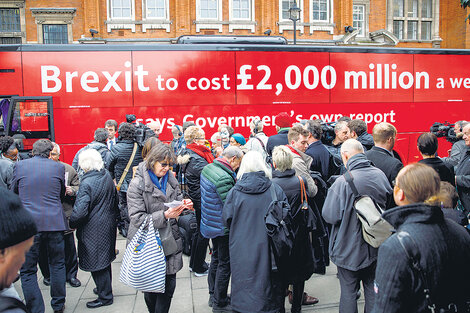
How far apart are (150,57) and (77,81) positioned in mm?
1647

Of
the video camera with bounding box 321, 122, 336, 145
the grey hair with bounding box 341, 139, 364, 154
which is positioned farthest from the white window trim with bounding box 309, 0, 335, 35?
the grey hair with bounding box 341, 139, 364, 154

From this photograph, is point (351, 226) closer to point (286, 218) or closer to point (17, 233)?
point (286, 218)

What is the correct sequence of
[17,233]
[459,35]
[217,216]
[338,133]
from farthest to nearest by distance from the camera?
1. [459,35]
2. [338,133]
3. [217,216]
4. [17,233]

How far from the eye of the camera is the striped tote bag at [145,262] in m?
3.33

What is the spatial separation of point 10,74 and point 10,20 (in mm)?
16470

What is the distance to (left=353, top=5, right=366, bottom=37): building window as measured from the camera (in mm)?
23703

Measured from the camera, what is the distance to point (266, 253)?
339cm

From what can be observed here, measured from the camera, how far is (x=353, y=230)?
333cm

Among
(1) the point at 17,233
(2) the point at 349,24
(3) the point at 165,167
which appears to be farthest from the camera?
(2) the point at 349,24

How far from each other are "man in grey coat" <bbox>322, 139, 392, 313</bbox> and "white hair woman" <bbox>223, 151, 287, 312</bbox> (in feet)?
1.80

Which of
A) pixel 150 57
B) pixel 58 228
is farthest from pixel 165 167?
pixel 150 57

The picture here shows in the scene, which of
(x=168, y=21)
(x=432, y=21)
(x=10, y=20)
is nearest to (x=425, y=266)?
(x=168, y=21)

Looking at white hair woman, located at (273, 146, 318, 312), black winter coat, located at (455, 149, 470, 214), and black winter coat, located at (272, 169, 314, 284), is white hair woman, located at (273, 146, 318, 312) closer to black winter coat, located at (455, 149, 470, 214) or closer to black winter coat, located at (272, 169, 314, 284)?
black winter coat, located at (272, 169, 314, 284)

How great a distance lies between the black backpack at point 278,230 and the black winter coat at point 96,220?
6.29 feet
